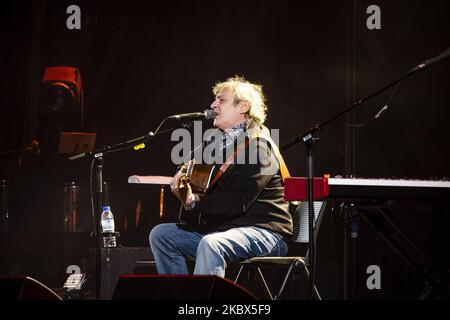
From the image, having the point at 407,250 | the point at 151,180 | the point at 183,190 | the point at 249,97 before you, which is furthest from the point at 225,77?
the point at 407,250

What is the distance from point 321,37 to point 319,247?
1.86 meters

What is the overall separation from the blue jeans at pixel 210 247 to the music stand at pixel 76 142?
2143 millimetres

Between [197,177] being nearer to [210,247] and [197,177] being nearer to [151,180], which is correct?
[210,247]

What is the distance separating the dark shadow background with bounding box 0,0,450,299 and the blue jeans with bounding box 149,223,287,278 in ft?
3.72

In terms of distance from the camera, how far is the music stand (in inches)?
231

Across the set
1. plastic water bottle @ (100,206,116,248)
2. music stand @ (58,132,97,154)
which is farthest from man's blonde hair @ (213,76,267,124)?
music stand @ (58,132,97,154)

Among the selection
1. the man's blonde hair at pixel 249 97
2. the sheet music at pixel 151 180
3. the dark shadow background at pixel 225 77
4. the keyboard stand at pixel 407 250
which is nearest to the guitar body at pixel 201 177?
the man's blonde hair at pixel 249 97

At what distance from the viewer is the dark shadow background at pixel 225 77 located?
5309mm

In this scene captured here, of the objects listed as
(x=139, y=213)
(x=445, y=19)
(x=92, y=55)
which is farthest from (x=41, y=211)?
(x=445, y=19)

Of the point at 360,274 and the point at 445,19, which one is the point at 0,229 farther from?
the point at 445,19

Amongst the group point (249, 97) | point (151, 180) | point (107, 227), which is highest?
point (249, 97)

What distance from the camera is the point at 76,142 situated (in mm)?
5895

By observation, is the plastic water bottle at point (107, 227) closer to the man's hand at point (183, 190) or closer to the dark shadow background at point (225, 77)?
the dark shadow background at point (225, 77)

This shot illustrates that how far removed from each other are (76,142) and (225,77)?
158cm
